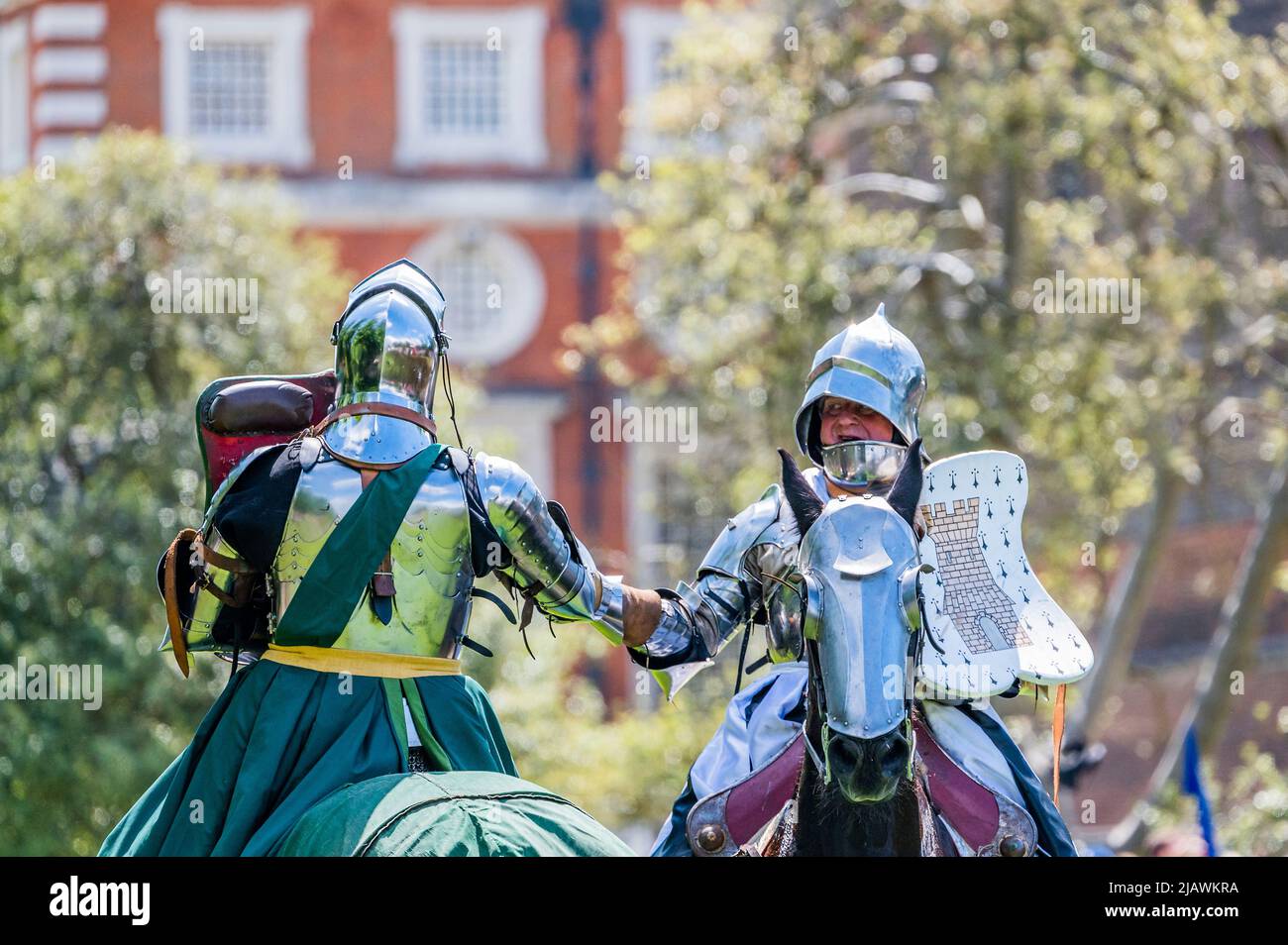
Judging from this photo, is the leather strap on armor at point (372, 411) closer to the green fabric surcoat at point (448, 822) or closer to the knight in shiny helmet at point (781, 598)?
the knight in shiny helmet at point (781, 598)

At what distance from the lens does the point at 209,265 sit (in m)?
21.6

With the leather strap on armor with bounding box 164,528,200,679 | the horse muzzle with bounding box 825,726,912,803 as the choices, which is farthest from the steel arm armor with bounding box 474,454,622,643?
the horse muzzle with bounding box 825,726,912,803

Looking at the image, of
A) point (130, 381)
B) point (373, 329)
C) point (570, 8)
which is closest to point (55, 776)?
point (130, 381)

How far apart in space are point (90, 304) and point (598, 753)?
252 inches

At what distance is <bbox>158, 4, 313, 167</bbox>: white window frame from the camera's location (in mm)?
35031

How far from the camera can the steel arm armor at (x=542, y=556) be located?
8.48m

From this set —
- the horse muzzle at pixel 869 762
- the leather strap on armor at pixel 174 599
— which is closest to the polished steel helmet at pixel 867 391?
the horse muzzle at pixel 869 762

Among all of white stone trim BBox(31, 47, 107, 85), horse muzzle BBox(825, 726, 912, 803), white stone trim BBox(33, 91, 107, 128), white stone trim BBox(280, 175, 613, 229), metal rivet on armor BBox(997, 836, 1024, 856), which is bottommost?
metal rivet on armor BBox(997, 836, 1024, 856)

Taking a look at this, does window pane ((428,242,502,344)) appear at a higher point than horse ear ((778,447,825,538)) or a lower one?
higher

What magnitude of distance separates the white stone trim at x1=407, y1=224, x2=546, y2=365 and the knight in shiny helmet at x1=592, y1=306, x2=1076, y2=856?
2698 centimetres

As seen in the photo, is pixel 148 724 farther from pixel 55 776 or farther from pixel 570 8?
pixel 570 8

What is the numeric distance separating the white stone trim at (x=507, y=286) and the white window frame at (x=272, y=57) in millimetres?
2207

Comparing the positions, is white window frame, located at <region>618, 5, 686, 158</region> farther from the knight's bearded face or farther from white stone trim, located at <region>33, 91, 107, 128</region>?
the knight's bearded face
